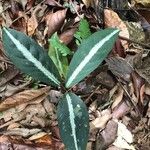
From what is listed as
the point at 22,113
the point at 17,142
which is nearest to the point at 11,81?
the point at 22,113

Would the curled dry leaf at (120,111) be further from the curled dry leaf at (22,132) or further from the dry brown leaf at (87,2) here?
the dry brown leaf at (87,2)

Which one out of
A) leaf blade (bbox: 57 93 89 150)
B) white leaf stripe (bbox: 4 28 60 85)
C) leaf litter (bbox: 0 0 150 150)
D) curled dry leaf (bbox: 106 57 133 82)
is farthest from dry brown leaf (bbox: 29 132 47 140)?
curled dry leaf (bbox: 106 57 133 82)

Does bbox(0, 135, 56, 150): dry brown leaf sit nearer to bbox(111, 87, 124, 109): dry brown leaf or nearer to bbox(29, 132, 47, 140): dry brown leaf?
bbox(29, 132, 47, 140): dry brown leaf

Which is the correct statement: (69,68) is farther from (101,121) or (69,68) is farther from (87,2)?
(87,2)

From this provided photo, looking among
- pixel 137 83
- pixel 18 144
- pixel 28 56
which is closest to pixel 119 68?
pixel 137 83

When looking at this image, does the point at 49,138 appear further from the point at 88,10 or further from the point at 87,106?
the point at 88,10

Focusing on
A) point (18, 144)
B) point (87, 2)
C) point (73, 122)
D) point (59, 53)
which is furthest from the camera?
point (87, 2)
